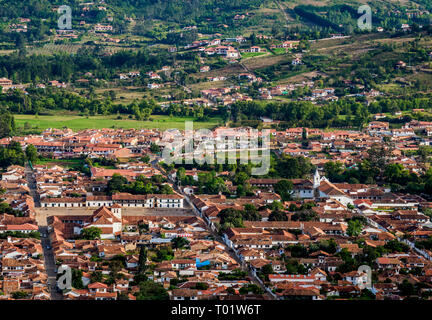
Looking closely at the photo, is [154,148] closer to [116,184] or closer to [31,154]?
[31,154]

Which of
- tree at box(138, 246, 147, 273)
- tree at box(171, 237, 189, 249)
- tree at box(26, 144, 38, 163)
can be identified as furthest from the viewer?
tree at box(26, 144, 38, 163)

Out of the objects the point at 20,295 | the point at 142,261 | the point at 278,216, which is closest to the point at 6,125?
the point at 278,216

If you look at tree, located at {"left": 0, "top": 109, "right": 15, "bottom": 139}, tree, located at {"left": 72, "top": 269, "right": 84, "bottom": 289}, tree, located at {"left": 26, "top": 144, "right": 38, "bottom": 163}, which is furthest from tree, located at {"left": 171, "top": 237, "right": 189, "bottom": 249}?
tree, located at {"left": 0, "top": 109, "right": 15, "bottom": 139}

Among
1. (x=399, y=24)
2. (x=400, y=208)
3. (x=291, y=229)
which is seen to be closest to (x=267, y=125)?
(x=400, y=208)

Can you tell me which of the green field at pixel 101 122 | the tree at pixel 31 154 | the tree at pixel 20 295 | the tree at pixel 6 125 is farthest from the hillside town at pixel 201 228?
the green field at pixel 101 122

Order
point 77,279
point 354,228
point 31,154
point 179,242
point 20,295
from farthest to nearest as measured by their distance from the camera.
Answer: point 31,154 → point 354,228 → point 179,242 → point 77,279 → point 20,295

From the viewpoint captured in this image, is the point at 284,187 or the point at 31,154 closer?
the point at 284,187

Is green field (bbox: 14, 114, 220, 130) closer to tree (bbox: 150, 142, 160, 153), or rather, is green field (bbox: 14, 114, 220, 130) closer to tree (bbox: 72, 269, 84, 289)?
tree (bbox: 150, 142, 160, 153)
